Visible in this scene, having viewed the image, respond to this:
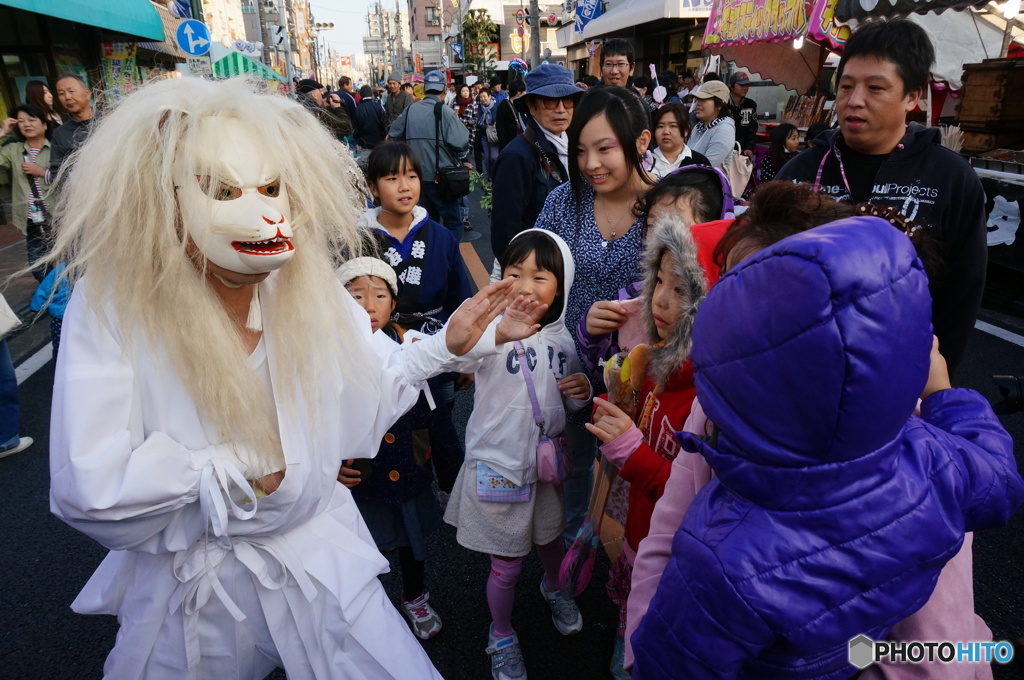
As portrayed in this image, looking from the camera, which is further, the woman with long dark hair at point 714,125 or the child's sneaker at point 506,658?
the woman with long dark hair at point 714,125

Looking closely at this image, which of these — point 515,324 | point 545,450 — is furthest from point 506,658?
point 515,324

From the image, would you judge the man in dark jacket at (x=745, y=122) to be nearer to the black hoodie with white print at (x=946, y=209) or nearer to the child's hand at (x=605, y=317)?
the black hoodie with white print at (x=946, y=209)

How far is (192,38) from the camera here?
384 inches

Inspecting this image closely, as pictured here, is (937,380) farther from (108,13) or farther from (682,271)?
(108,13)

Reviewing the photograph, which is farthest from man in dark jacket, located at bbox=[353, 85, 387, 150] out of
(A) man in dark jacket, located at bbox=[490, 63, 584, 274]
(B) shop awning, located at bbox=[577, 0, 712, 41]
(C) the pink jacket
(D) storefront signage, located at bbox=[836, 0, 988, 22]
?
(C) the pink jacket

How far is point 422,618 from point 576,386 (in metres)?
1.07

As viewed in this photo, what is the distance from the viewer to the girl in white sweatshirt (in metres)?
2.10

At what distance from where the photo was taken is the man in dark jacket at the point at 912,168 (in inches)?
82.0

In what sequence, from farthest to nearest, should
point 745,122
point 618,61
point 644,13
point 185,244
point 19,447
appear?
point 644,13 < point 745,122 < point 618,61 < point 19,447 < point 185,244

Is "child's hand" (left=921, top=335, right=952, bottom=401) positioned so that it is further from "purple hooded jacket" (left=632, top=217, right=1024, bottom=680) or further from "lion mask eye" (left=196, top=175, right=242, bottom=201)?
"lion mask eye" (left=196, top=175, right=242, bottom=201)

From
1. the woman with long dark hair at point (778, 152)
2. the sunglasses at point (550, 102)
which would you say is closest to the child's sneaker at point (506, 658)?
the sunglasses at point (550, 102)

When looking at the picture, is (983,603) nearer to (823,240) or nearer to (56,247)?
(823,240)

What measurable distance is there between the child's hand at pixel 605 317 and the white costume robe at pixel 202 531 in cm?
85

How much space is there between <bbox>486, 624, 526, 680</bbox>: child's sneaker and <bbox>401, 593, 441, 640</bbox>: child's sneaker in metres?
0.25
